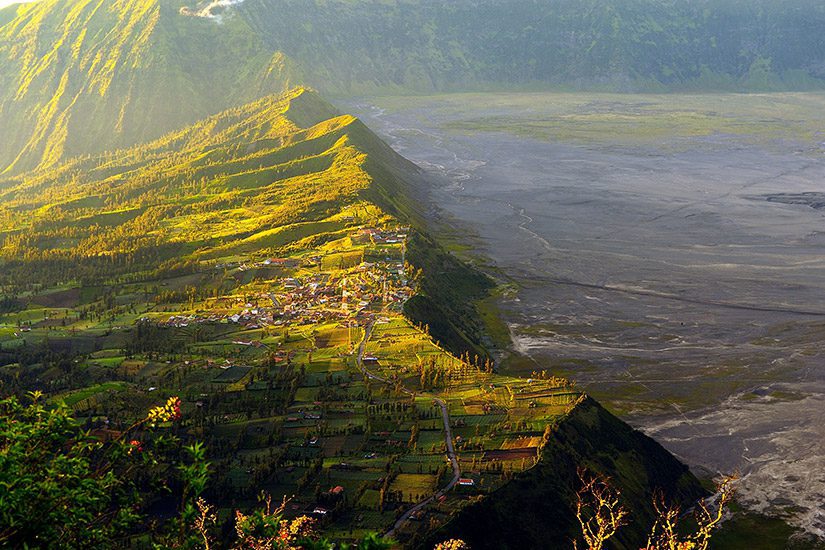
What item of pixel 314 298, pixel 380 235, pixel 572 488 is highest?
pixel 380 235

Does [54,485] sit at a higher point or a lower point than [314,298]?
higher

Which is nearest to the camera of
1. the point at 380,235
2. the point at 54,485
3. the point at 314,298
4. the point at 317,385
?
the point at 54,485

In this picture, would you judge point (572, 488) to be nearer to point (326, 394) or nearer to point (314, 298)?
point (326, 394)

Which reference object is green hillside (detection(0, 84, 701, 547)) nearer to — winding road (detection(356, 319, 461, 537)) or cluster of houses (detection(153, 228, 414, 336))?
winding road (detection(356, 319, 461, 537))

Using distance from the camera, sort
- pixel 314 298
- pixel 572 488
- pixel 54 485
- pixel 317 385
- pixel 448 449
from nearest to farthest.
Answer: pixel 54 485, pixel 572 488, pixel 448 449, pixel 317 385, pixel 314 298

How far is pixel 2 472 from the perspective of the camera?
88.5 ft

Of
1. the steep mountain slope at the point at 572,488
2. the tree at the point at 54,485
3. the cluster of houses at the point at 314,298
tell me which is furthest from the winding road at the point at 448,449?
the tree at the point at 54,485

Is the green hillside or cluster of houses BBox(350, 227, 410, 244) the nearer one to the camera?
the green hillside

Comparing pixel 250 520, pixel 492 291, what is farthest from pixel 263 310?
pixel 250 520

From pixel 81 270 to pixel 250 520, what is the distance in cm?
17605

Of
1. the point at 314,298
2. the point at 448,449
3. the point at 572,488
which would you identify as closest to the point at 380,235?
the point at 314,298

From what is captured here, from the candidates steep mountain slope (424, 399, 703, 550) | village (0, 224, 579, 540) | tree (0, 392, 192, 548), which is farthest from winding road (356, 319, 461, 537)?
tree (0, 392, 192, 548)

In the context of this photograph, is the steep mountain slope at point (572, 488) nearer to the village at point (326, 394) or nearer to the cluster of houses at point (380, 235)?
the village at point (326, 394)

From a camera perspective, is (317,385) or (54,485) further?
(317,385)
